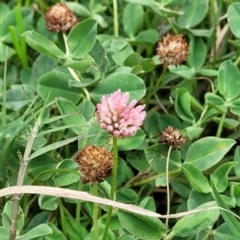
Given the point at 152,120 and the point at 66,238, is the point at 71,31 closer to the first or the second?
the point at 152,120

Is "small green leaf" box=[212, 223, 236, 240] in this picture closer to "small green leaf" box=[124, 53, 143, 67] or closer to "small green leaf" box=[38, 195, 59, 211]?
"small green leaf" box=[38, 195, 59, 211]

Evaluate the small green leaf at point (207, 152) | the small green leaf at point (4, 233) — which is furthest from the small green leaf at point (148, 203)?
the small green leaf at point (4, 233)

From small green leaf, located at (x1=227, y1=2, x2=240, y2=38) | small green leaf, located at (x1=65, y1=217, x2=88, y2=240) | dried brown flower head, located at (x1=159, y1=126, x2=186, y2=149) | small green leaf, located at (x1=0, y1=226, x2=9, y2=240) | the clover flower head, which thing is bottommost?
small green leaf, located at (x1=65, y1=217, x2=88, y2=240)

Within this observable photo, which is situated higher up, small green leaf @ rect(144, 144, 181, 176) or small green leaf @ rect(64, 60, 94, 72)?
small green leaf @ rect(64, 60, 94, 72)

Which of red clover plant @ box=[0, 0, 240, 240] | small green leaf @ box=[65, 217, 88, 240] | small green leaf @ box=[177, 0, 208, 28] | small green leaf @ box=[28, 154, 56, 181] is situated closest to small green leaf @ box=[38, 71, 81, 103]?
red clover plant @ box=[0, 0, 240, 240]

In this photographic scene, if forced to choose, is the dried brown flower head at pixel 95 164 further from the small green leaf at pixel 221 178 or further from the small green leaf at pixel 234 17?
the small green leaf at pixel 234 17

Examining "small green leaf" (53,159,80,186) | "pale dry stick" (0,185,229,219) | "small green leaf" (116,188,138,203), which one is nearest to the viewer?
"pale dry stick" (0,185,229,219)

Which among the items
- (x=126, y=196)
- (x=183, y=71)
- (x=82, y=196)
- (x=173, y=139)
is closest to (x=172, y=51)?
(x=183, y=71)
